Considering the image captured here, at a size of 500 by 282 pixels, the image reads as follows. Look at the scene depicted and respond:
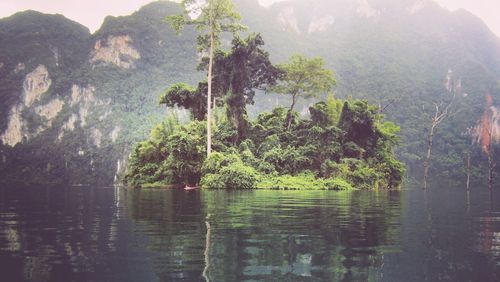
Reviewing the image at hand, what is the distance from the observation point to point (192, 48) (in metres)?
173

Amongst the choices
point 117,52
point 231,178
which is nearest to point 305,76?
point 231,178

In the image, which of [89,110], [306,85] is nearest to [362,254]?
[306,85]

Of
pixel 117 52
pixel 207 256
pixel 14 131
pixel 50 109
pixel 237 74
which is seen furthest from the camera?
pixel 117 52

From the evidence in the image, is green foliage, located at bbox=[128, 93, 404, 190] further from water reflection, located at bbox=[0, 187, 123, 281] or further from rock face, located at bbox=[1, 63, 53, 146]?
rock face, located at bbox=[1, 63, 53, 146]

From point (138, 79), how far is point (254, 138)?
434 ft

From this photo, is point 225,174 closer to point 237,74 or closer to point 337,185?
point 337,185

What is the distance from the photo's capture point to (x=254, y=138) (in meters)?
41.1

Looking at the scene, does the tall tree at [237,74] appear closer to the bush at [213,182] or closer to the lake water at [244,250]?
the bush at [213,182]

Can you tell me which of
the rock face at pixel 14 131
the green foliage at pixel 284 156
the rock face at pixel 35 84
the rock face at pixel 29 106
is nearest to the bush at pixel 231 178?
the green foliage at pixel 284 156

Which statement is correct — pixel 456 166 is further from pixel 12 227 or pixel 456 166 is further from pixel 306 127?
pixel 12 227

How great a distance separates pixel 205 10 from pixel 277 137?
40.9 feet

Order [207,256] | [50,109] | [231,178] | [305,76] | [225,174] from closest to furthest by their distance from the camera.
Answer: [207,256], [225,174], [231,178], [305,76], [50,109]

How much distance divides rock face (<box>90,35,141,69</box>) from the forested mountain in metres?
0.38

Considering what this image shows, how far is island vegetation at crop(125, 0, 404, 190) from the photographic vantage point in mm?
33562
